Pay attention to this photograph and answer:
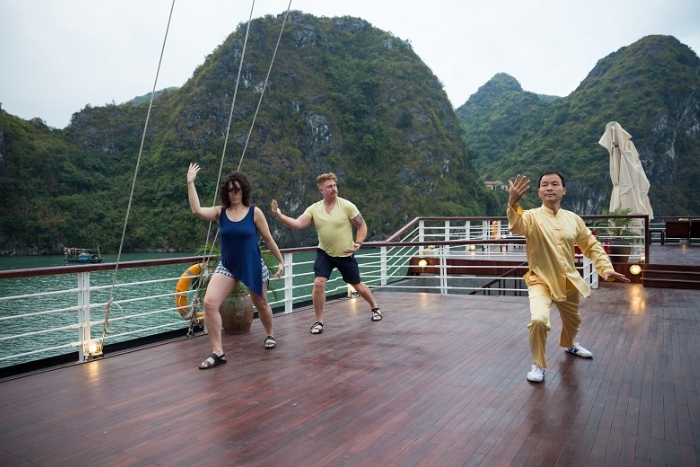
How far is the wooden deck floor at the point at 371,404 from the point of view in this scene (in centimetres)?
205

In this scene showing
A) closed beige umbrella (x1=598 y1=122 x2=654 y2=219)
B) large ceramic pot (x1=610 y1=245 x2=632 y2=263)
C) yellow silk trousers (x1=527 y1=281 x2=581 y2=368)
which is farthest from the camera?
closed beige umbrella (x1=598 y1=122 x2=654 y2=219)

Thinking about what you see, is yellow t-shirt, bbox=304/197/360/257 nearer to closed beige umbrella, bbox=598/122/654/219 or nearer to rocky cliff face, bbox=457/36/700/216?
closed beige umbrella, bbox=598/122/654/219

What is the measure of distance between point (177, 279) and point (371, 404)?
2.51 meters

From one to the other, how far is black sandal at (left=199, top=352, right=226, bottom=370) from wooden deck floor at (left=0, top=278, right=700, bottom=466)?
0.06m

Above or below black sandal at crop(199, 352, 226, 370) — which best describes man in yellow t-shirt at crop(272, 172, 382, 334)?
above

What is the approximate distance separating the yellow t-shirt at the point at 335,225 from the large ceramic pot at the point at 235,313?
0.96 meters

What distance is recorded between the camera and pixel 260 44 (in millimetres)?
68562

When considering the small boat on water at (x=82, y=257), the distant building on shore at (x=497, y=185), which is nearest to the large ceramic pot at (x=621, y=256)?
the small boat on water at (x=82, y=257)

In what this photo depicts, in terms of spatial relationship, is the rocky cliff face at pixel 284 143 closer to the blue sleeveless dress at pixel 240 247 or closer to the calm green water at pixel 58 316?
the calm green water at pixel 58 316

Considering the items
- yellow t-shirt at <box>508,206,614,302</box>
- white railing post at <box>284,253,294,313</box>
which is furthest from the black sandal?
yellow t-shirt at <box>508,206,614,302</box>

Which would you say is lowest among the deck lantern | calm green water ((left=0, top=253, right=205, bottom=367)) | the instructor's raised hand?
calm green water ((left=0, top=253, right=205, bottom=367))

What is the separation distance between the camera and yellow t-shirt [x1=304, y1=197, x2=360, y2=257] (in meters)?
4.60

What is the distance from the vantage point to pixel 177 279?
173 inches

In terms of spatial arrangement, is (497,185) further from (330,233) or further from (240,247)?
(240,247)
